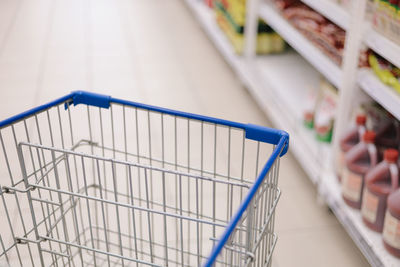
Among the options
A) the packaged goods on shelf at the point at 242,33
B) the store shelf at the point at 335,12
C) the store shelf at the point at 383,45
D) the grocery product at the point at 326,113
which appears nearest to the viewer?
the store shelf at the point at 383,45

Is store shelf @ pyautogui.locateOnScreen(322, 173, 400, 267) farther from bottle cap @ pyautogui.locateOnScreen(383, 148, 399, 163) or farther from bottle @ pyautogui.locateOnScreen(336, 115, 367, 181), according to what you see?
bottle cap @ pyautogui.locateOnScreen(383, 148, 399, 163)

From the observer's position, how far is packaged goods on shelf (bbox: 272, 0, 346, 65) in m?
2.47

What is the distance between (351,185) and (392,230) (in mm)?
315

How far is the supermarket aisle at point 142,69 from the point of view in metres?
2.36

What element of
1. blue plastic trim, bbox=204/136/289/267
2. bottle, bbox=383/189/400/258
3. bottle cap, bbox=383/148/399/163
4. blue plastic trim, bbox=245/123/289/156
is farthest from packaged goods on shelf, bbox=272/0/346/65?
blue plastic trim, bbox=204/136/289/267

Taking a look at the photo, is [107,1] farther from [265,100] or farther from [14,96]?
[265,100]

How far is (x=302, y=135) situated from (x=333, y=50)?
0.54m

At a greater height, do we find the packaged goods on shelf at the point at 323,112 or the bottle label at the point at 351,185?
the packaged goods on shelf at the point at 323,112

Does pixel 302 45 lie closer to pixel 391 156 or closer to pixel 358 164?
pixel 358 164

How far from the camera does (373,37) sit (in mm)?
1967

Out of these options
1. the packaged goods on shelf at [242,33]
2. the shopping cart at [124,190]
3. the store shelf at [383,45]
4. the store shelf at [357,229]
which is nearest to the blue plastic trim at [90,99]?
the shopping cart at [124,190]

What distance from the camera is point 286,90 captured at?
10.6 ft

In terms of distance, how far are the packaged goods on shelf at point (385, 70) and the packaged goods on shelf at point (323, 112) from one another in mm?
485

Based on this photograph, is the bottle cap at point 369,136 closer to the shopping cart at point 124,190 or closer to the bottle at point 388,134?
the bottle at point 388,134
